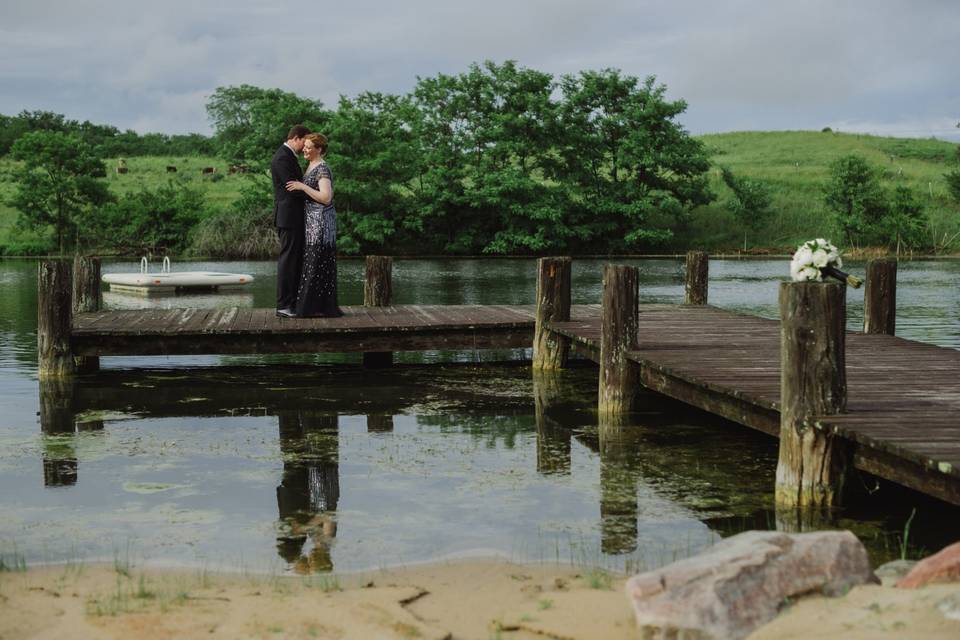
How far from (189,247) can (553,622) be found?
1881 inches

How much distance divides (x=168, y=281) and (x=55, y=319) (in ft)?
54.4

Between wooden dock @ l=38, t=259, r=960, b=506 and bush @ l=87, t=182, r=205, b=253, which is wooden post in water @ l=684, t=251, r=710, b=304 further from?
bush @ l=87, t=182, r=205, b=253

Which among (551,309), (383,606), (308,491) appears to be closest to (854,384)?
(308,491)

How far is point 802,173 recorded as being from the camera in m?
65.1

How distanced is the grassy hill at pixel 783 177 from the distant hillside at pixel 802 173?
5 cm

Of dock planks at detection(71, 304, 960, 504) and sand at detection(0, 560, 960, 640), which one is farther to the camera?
dock planks at detection(71, 304, 960, 504)

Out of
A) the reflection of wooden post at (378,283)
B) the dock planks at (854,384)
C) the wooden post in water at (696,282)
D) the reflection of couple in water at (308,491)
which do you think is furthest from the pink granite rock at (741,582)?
the wooden post in water at (696,282)

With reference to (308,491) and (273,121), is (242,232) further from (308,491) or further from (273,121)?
(308,491)

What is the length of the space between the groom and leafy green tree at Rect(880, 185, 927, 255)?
1684 inches

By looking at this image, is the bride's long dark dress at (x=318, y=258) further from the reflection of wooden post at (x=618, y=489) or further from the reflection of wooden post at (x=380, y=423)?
the reflection of wooden post at (x=618, y=489)

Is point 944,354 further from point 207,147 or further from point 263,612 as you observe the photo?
point 207,147

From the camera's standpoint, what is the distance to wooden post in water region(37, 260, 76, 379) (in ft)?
41.3

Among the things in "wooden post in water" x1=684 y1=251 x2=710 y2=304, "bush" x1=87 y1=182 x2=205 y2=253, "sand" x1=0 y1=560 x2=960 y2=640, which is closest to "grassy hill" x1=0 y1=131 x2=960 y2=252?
"bush" x1=87 y1=182 x2=205 y2=253

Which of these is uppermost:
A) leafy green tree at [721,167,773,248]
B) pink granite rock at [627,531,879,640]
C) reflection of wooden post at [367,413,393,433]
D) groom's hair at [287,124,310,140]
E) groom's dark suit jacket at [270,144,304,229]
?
leafy green tree at [721,167,773,248]
